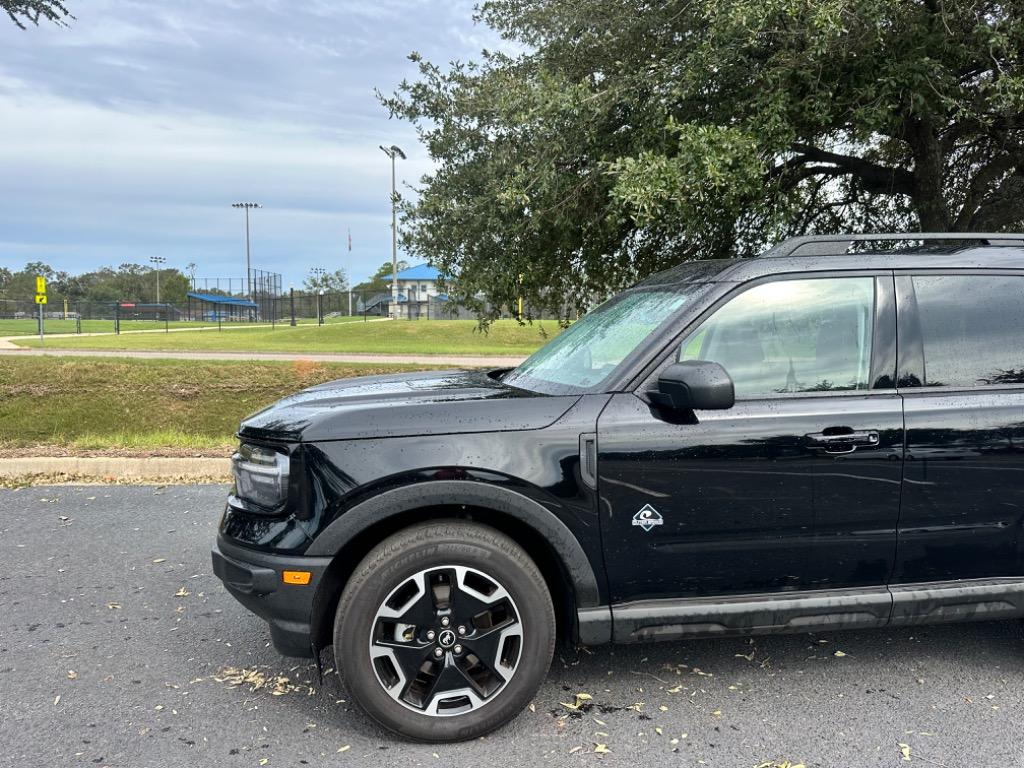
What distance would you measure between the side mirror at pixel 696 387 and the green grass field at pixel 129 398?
23.7ft

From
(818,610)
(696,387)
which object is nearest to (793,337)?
(696,387)

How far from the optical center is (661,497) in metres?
2.80

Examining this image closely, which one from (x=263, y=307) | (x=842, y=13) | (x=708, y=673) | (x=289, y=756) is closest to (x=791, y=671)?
(x=708, y=673)

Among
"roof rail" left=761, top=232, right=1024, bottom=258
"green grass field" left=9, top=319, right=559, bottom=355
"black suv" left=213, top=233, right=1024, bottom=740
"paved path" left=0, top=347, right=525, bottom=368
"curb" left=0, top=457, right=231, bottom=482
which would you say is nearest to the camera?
"black suv" left=213, top=233, right=1024, bottom=740

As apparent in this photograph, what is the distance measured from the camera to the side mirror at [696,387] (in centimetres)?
264

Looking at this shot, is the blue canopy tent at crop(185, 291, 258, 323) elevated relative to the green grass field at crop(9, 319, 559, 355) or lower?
elevated

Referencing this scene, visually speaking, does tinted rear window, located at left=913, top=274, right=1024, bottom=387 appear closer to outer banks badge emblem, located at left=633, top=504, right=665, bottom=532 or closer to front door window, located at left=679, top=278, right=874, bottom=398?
front door window, located at left=679, top=278, right=874, bottom=398

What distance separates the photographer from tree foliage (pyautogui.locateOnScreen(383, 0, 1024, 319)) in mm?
7285

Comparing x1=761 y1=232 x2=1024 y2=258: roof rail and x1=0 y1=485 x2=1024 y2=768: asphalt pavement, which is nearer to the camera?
x1=0 y1=485 x2=1024 y2=768: asphalt pavement

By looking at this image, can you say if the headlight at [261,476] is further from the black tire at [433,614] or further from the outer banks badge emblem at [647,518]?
the outer banks badge emblem at [647,518]

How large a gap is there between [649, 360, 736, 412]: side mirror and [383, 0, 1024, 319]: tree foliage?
4.62 metres

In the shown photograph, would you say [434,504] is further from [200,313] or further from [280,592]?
[200,313]

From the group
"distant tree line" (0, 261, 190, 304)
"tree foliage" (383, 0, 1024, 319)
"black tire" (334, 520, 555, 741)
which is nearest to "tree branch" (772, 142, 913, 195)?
"tree foliage" (383, 0, 1024, 319)

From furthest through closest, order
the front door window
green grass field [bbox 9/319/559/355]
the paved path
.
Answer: green grass field [bbox 9/319/559/355]
the paved path
the front door window
